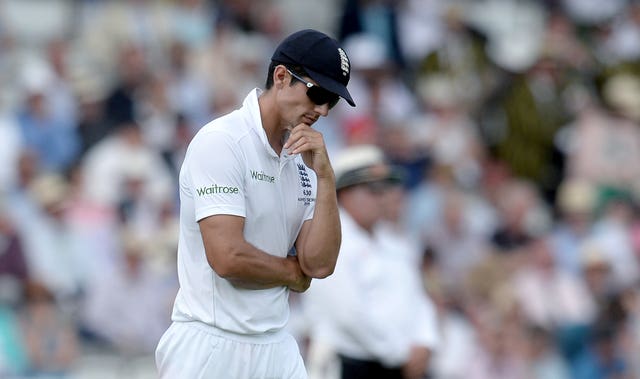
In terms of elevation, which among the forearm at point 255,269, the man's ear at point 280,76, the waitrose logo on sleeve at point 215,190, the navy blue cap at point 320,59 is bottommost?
the forearm at point 255,269

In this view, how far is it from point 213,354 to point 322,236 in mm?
646

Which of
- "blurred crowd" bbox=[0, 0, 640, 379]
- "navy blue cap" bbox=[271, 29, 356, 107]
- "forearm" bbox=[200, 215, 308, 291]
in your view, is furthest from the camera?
"blurred crowd" bbox=[0, 0, 640, 379]

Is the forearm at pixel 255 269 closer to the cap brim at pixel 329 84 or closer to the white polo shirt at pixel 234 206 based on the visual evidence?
the white polo shirt at pixel 234 206

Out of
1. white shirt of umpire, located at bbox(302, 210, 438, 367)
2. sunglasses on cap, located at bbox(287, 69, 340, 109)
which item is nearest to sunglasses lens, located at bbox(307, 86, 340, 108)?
sunglasses on cap, located at bbox(287, 69, 340, 109)

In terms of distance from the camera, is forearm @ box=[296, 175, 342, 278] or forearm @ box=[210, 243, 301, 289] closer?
forearm @ box=[210, 243, 301, 289]

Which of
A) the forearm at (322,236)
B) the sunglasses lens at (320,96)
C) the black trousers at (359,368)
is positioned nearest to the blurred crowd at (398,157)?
the black trousers at (359,368)

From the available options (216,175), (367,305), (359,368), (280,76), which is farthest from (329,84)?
(359,368)

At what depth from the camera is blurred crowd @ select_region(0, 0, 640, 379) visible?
1145 centimetres

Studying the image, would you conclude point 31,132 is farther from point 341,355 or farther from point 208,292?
point 208,292

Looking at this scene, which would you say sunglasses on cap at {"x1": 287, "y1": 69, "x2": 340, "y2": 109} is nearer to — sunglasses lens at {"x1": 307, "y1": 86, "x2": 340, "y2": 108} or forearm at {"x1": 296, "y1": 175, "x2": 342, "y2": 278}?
sunglasses lens at {"x1": 307, "y1": 86, "x2": 340, "y2": 108}

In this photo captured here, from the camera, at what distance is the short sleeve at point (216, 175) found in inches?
222

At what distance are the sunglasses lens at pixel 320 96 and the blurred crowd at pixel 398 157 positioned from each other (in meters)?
3.29

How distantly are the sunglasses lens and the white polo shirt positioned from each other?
0.86 ft

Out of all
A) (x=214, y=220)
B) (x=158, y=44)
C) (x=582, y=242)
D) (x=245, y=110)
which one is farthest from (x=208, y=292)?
(x=158, y=44)
